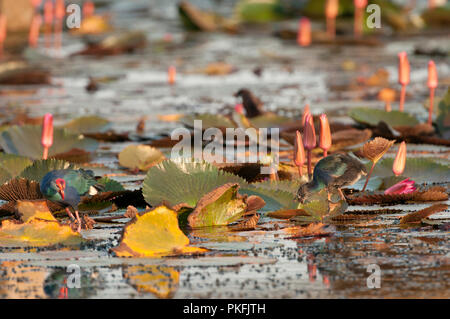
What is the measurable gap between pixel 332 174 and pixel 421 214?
0.42 metres

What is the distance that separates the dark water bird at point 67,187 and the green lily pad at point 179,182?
0.27 m

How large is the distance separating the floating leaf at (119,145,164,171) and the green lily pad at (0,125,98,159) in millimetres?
467

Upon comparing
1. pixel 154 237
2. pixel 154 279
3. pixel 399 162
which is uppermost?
pixel 399 162

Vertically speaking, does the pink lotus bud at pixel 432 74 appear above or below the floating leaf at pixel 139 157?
above

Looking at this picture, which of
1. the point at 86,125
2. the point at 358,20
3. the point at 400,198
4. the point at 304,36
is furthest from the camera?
the point at 358,20

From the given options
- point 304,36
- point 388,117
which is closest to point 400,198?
point 388,117

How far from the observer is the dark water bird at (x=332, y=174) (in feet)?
14.6

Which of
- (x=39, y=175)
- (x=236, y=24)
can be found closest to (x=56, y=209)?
(x=39, y=175)

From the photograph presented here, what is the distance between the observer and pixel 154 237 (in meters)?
3.97

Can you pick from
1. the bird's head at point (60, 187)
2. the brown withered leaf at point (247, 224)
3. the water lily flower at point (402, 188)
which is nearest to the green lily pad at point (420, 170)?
the water lily flower at point (402, 188)

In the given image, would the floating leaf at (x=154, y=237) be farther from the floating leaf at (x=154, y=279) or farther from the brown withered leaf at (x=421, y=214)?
the brown withered leaf at (x=421, y=214)

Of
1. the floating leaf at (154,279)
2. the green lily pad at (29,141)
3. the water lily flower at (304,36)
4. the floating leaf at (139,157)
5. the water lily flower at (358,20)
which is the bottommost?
the floating leaf at (154,279)

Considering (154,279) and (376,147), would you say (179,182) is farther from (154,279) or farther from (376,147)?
(154,279)

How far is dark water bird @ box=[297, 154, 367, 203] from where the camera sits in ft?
14.6
